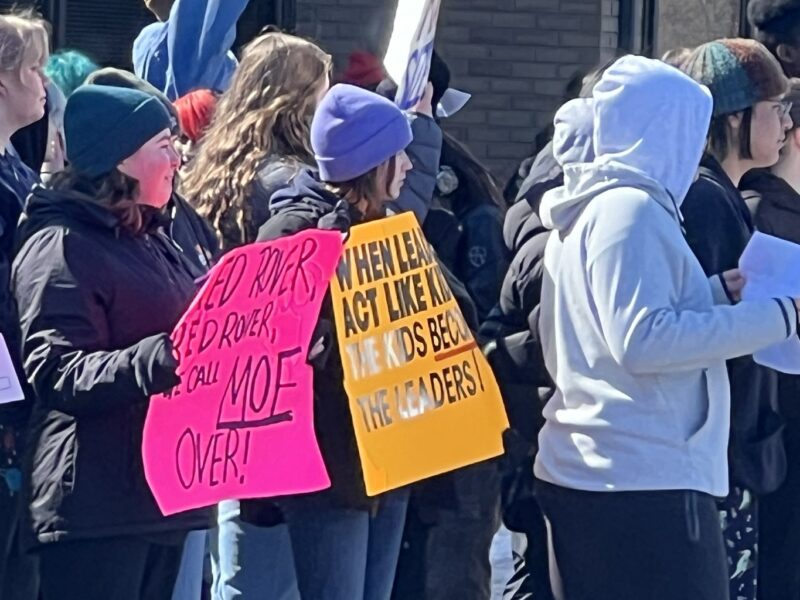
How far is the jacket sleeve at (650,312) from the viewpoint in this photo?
3.62 m

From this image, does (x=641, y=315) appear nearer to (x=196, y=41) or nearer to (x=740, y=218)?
(x=740, y=218)

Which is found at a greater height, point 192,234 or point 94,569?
point 192,234

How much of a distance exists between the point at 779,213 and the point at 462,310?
107 cm

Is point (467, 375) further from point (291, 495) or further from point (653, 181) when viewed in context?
point (653, 181)

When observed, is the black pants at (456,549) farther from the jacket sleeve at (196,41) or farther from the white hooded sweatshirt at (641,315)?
the jacket sleeve at (196,41)

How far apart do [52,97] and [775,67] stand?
2.09 m

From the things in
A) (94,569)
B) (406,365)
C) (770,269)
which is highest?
(770,269)

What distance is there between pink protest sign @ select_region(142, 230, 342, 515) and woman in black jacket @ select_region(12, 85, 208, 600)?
80mm

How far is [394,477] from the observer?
4.15 metres

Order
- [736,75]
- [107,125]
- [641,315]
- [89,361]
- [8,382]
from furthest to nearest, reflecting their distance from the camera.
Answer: [736,75], [8,382], [107,125], [89,361], [641,315]

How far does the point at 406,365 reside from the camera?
4.25 meters

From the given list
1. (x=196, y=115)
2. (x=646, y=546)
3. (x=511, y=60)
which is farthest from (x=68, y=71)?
(x=511, y=60)

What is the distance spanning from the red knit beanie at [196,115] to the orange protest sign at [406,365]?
1.15 meters

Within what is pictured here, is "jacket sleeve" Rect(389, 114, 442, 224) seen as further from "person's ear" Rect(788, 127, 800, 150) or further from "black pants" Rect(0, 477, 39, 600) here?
"black pants" Rect(0, 477, 39, 600)
